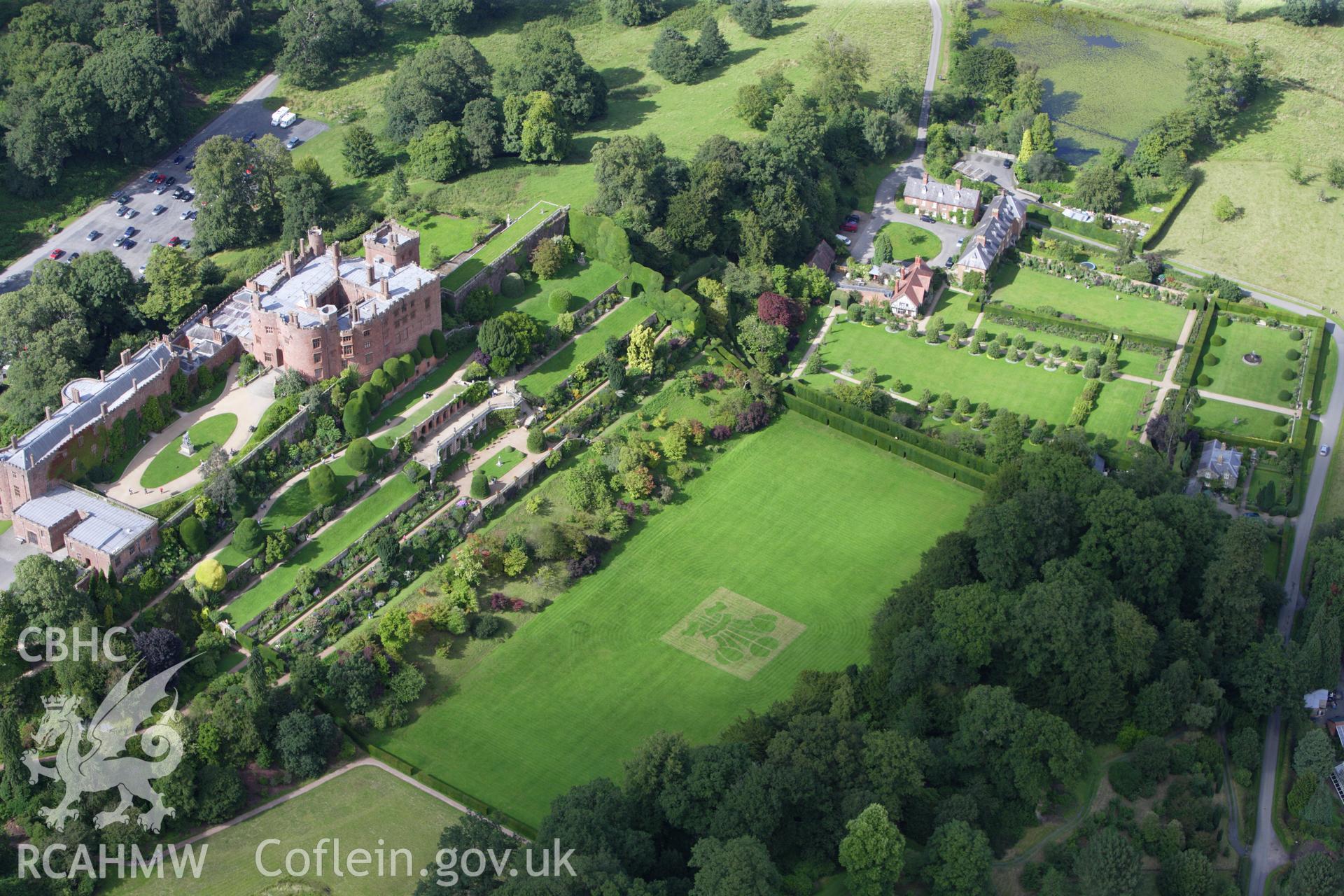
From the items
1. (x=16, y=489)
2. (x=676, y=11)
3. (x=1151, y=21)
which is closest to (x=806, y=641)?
(x=16, y=489)

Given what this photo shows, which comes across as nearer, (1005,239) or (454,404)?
(454,404)

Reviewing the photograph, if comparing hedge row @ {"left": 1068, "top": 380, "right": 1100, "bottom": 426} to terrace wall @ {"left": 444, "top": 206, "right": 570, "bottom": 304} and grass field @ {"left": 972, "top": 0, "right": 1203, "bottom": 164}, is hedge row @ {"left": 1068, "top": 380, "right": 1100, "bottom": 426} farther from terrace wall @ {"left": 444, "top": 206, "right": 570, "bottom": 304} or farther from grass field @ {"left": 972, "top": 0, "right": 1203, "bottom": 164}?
terrace wall @ {"left": 444, "top": 206, "right": 570, "bottom": 304}

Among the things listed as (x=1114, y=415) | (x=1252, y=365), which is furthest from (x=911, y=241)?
(x=1252, y=365)

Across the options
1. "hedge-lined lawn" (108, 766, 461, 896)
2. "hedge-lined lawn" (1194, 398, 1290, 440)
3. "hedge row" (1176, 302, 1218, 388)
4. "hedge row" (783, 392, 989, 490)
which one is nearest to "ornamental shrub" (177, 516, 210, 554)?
"hedge-lined lawn" (108, 766, 461, 896)

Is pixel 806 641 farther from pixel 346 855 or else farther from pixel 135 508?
pixel 135 508

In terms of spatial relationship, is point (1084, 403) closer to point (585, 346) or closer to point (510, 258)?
point (585, 346)
